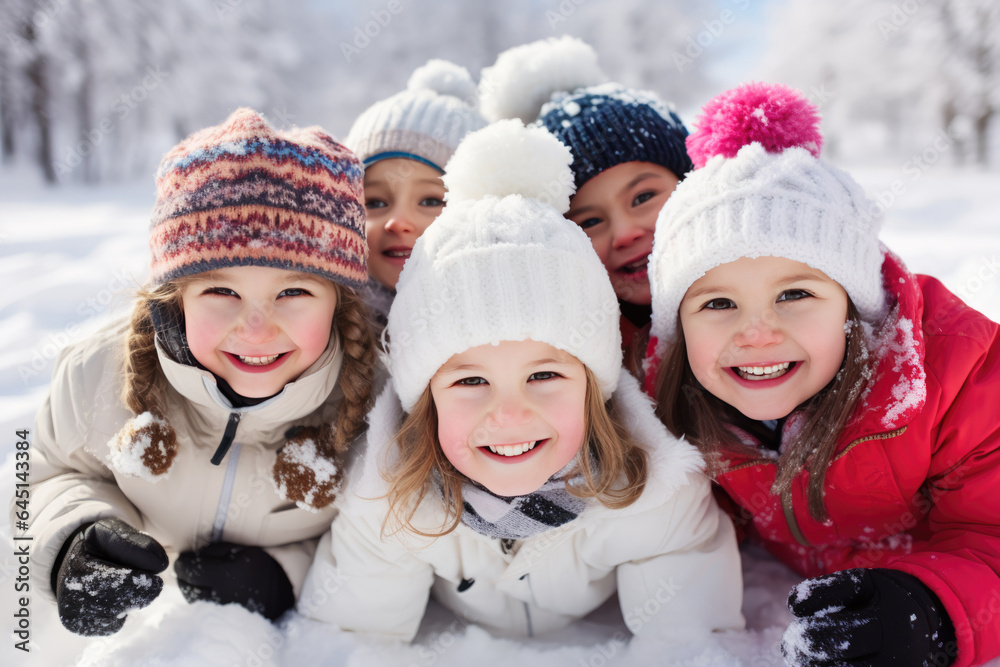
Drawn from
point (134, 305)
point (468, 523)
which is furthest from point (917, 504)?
point (134, 305)

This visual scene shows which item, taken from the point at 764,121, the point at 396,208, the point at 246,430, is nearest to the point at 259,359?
the point at 246,430

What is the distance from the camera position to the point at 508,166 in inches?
61.7

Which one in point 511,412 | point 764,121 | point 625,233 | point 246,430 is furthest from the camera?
point 625,233

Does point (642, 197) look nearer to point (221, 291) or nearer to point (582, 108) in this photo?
point (582, 108)

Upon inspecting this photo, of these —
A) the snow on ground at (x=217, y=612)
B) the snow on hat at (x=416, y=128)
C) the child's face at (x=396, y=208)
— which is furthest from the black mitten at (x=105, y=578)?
the snow on hat at (x=416, y=128)

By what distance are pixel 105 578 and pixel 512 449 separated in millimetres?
964

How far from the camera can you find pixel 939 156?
8414mm

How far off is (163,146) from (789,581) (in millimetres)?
12787

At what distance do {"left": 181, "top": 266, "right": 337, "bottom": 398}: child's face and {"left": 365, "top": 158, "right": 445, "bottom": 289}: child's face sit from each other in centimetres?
62

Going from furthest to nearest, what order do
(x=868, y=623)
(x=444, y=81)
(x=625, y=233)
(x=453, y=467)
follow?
(x=444, y=81) → (x=625, y=233) → (x=453, y=467) → (x=868, y=623)

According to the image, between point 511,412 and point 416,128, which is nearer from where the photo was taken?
point 511,412

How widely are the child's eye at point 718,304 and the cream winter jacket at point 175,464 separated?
3.13ft

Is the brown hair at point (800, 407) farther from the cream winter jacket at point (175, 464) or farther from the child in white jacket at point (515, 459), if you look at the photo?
the cream winter jacket at point (175, 464)

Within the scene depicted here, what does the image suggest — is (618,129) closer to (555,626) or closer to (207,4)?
(555,626)
